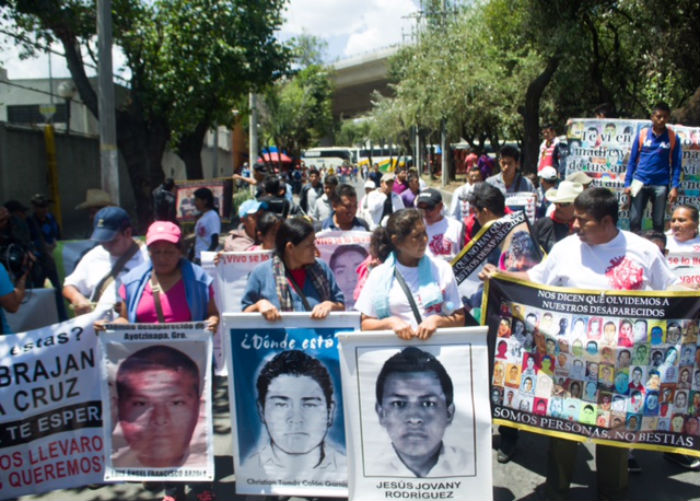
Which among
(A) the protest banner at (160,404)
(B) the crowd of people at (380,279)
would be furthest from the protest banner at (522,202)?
(A) the protest banner at (160,404)

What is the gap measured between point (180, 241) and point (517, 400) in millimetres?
2227

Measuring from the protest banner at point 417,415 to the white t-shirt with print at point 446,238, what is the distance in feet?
8.29

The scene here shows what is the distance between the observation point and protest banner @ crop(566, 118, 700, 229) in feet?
31.8

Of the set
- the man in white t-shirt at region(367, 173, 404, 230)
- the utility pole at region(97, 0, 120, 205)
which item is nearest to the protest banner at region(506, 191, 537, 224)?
the man in white t-shirt at region(367, 173, 404, 230)

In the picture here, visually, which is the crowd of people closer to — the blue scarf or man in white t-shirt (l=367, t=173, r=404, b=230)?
the blue scarf

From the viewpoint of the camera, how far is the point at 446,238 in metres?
6.28

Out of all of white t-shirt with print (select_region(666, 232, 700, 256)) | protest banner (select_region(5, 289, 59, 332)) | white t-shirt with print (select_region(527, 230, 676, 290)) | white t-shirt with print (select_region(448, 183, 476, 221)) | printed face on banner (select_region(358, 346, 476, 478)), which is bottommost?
printed face on banner (select_region(358, 346, 476, 478))

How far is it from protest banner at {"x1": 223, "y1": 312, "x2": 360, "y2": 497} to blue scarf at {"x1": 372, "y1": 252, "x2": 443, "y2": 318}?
169mm

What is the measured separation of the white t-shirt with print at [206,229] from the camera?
781 cm

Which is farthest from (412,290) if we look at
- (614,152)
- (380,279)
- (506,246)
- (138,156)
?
(138,156)

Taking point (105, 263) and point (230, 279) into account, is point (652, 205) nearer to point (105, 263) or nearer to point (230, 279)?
point (230, 279)

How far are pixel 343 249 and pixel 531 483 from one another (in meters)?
2.89

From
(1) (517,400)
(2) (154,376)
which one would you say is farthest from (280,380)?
(1) (517,400)

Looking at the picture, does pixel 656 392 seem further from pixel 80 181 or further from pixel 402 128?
pixel 402 128
